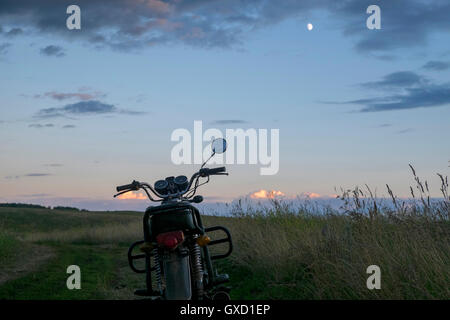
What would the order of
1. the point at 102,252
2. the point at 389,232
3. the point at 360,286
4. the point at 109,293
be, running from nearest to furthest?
the point at 360,286 < the point at 389,232 < the point at 109,293 < the point at 102,252

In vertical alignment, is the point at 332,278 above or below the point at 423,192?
below

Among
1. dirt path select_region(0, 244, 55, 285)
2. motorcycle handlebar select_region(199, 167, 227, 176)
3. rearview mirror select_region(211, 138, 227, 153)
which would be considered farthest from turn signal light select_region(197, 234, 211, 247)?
dirt path select_region(0, 244, 55, 285)

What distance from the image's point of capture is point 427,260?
7113mm

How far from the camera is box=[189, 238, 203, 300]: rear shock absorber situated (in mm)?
Answer: 5574

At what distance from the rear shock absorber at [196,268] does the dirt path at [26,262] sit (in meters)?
7.90

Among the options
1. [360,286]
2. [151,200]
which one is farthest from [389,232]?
[151,200]

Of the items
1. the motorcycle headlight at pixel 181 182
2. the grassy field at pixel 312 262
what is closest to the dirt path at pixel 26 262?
the grassy field at pixel 312 262

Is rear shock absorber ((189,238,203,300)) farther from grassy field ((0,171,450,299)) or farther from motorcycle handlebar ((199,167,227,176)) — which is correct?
grassy field ((0,171,450,299))

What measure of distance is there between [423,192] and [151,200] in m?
4.94

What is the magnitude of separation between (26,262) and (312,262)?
10.0 m

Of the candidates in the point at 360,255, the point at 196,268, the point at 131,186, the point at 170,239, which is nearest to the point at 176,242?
the point at 170,239

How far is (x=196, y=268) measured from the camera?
5602mm

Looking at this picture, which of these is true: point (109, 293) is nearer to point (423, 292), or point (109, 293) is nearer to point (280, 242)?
point (280, 242)

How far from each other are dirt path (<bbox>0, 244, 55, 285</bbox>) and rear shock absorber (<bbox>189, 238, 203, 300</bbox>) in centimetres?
790
